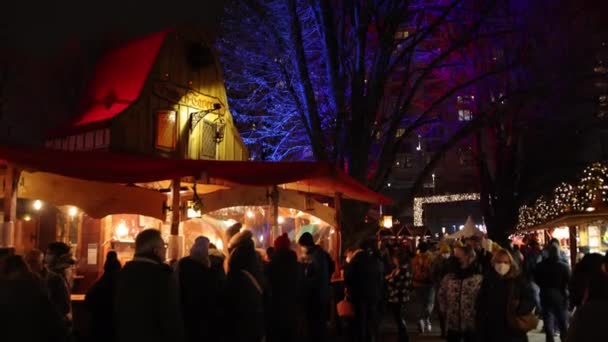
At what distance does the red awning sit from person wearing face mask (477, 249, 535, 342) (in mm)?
4318

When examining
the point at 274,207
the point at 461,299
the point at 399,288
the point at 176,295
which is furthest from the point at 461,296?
the point at 274,207

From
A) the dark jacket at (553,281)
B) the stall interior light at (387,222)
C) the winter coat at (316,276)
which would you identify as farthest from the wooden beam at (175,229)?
the stall interior light at (387,222)

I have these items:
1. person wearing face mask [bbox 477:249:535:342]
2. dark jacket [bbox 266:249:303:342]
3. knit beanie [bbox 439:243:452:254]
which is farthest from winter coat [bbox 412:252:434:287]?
person wearing face mask [bbox 477:249:535:342]

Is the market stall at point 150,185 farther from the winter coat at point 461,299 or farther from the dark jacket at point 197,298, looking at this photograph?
the dark jacket at point 197,298

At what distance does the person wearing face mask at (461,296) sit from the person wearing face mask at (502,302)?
481mm

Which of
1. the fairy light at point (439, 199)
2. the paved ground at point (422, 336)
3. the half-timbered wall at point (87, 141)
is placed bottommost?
the paved ground at point (422, 336)

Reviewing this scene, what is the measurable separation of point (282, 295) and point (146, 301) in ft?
11.4

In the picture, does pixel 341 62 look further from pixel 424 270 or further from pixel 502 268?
pixel 502 268

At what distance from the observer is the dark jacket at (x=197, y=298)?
256 inches

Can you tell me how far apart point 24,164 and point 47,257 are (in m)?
2.27

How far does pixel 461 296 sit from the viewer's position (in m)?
7.73

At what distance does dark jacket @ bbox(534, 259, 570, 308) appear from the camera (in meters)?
11.7

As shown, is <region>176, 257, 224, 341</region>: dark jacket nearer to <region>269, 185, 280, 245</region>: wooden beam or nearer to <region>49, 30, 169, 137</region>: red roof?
<region>269, 185, 280, 245</region>: wooden beam

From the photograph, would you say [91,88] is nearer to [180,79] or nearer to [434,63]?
[180,79]
